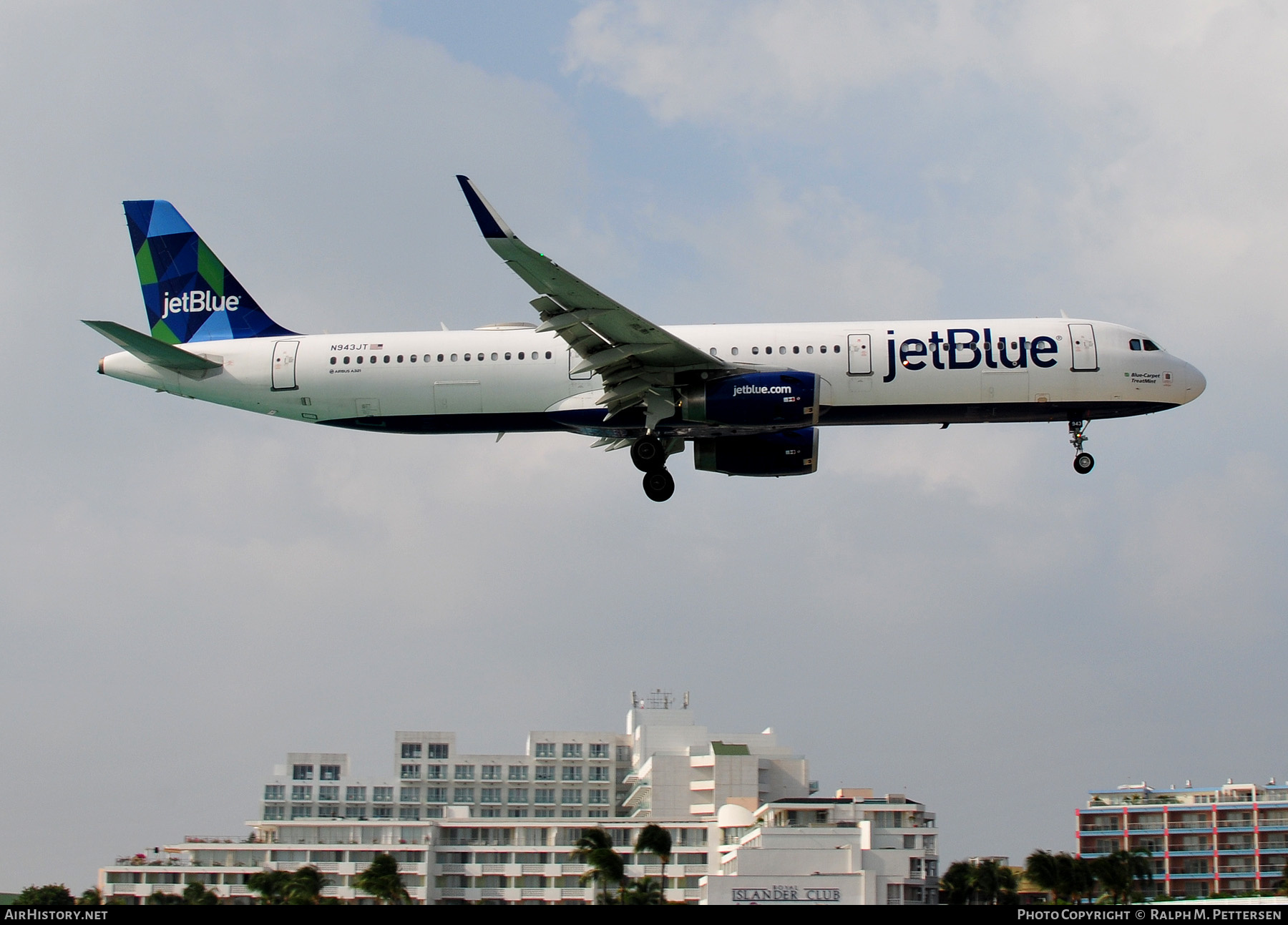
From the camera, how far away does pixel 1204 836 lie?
335 feet

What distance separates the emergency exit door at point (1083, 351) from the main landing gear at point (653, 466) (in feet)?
40.5

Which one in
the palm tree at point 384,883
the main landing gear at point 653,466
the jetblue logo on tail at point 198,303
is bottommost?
the palm tree at point 384,883

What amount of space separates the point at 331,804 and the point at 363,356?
235ft

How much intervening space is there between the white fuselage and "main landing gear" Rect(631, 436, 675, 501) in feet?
4.90

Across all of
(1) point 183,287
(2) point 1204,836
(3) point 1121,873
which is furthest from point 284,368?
(2) point 1204,836

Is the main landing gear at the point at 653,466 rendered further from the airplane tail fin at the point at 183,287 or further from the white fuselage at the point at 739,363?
the airplane tail fin at the point at 183,287

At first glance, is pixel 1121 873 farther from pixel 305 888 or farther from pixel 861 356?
pixel 861 356

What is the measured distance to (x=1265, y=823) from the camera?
101m

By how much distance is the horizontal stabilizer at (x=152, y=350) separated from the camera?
39500 mm

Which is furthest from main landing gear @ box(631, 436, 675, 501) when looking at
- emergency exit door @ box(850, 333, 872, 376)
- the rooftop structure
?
the rooftop structure

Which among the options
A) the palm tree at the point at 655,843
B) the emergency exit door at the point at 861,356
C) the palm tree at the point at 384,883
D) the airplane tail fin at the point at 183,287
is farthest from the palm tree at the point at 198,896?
the emergency exit door at the point at 861,356

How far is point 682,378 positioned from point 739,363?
203 cm

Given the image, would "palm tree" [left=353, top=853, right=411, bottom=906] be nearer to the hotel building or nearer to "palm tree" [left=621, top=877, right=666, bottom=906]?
the hotel building
